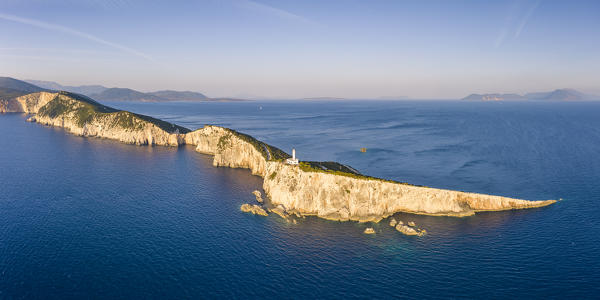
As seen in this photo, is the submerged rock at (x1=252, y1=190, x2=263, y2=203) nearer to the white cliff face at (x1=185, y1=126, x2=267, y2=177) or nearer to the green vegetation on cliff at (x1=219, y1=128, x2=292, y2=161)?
the green vegetation on cliff at (x1=219, y1=128, x2=292, y2=161)

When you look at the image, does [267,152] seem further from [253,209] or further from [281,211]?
[281,211]

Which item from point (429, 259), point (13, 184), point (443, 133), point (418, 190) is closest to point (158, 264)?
point (429, 259)

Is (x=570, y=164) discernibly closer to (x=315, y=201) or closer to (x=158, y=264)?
(x=315, y=201)

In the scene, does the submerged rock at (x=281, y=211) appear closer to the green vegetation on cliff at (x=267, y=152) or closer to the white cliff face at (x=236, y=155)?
the green vegetation on cliff at (x=267, y=152)

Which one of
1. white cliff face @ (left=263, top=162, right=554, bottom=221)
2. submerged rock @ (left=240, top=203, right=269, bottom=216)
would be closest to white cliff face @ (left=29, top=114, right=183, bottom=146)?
submerged rock @ (left=240, top=203, right=269, bottom=216)

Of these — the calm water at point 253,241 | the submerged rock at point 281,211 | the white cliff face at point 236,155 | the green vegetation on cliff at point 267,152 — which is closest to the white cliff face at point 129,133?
the calm water at point 253,241

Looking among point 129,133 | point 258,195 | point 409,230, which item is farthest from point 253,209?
point 129,133
